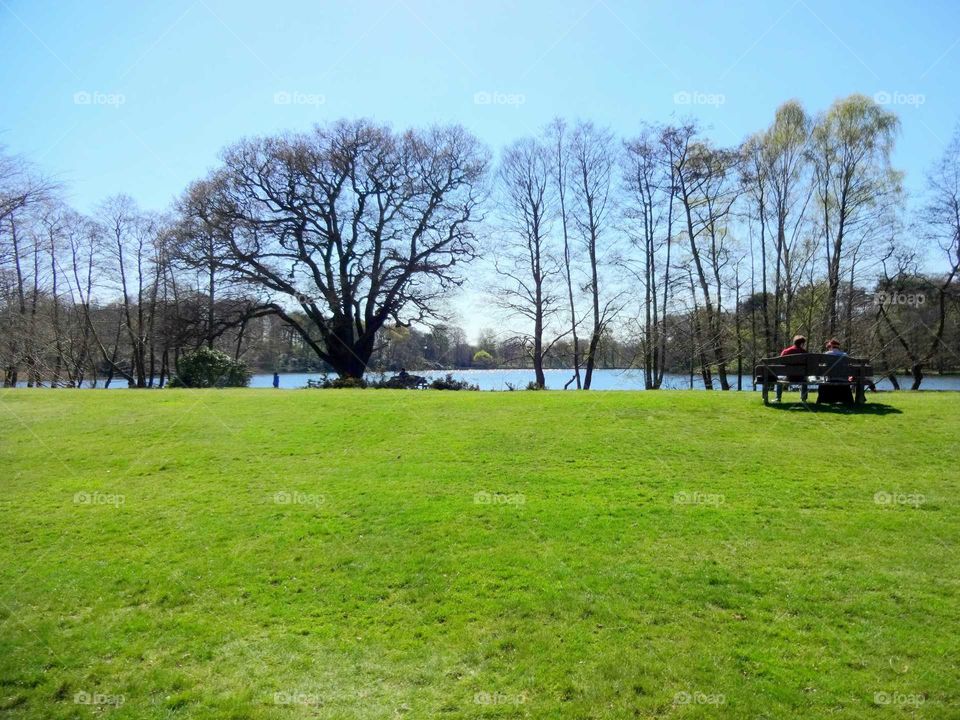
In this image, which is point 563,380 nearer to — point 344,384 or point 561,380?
point 561,380

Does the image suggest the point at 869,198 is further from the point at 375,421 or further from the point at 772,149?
the point at 375,421

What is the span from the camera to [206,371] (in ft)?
85.7

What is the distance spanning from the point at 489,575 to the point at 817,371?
1031 cm

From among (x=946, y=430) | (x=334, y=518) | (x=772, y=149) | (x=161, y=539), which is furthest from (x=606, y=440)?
(x=772, y=149)

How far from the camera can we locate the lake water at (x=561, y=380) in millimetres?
28125

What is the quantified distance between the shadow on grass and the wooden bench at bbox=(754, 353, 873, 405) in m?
0.22

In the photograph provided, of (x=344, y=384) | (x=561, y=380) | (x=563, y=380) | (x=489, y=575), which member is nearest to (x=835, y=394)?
(x=489, y=575)

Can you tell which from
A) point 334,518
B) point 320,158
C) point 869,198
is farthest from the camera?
point 320,158

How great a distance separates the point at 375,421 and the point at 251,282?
22063 mm

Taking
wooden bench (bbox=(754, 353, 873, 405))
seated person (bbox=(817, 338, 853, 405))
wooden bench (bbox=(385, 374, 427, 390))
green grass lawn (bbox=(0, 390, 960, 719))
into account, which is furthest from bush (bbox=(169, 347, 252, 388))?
seated person (bbox=(817, 338, 853, 405))

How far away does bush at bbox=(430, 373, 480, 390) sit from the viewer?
25188 millimetres

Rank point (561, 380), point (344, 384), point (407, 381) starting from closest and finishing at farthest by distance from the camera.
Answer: point (344, 384) < point (407, 381) < point (561, 380)

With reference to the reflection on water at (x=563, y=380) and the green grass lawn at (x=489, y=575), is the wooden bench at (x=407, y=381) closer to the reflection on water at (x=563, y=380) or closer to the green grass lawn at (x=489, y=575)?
the reflection on water at (x=563, y=380)

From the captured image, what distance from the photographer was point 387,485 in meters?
8.82
